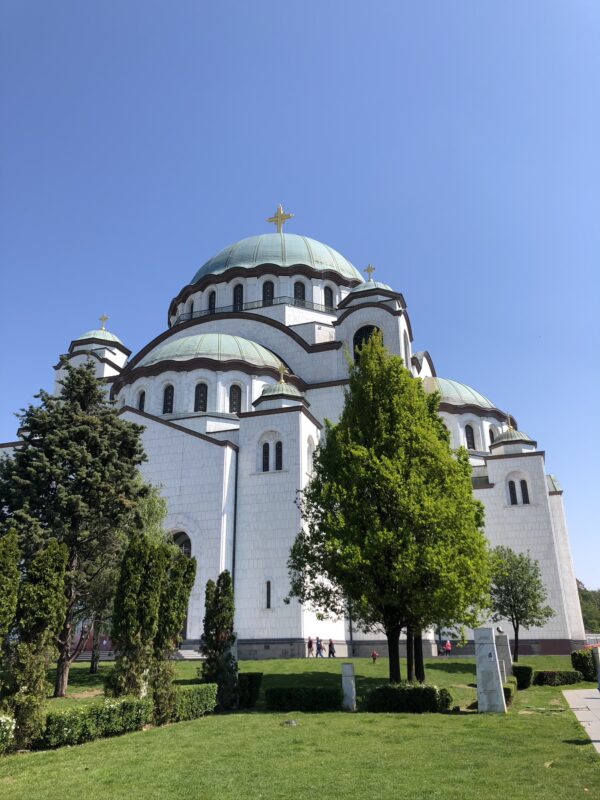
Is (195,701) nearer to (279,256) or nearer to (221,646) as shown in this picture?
(221,646)

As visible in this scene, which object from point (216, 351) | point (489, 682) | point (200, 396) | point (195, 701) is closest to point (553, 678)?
point (489, 682)

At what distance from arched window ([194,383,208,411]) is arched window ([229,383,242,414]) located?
117cm

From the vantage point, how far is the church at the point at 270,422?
2333cm

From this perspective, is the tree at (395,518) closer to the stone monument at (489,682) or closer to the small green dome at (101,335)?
the stone monument at (489,682)

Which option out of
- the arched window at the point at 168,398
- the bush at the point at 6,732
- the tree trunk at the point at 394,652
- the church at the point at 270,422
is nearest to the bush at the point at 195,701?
the bush at the point at 6,732

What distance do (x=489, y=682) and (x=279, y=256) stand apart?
29285 millimetres

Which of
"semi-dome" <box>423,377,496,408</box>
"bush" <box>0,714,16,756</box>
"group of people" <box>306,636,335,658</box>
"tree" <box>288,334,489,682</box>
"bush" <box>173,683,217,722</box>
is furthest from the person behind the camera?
"semi-dome" <box>423,377,496,408</box>

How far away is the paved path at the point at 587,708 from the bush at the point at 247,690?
21.8ft

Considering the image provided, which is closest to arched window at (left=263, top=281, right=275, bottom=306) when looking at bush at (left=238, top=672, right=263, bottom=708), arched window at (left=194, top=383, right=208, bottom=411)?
arched window at (left=194, top=383, right=208, bottom=411)

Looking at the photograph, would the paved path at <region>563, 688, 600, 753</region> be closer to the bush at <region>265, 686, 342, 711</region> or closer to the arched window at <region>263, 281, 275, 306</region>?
the bush at <region>265, 686, 342, 711</region>

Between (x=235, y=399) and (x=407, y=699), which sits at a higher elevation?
(x=235, y=399)

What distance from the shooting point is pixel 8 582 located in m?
8.96

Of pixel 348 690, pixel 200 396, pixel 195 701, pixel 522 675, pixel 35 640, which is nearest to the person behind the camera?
pixel 35 640

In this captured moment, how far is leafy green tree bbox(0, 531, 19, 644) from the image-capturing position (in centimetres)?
889
